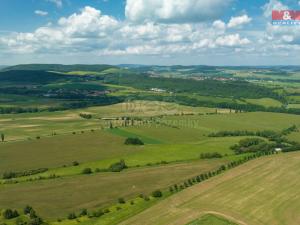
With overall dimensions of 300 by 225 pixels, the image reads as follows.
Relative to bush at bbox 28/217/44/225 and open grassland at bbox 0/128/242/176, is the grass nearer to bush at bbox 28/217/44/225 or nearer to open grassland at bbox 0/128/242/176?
bush at bbox 28/217/44/225

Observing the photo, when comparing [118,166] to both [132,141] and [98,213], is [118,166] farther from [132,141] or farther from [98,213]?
[132,141]

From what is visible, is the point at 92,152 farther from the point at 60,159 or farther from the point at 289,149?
the point at 289,149

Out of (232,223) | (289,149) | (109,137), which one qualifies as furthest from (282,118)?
(232,223)

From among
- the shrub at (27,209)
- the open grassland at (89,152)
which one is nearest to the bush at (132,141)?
the open grassland at (89,152)

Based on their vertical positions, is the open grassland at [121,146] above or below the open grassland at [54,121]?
above

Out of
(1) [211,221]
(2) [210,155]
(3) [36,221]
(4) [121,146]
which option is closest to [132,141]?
(4) [121,146]

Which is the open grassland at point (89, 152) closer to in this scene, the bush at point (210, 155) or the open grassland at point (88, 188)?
the bush at point (210, 155)

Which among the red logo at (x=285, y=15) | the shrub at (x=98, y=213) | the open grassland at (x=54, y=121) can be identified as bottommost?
the open grassland at (x=54, y=121)

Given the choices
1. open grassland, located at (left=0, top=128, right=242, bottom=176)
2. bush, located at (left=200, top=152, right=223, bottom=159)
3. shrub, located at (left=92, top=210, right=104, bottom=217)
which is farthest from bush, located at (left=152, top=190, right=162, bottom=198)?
bush, located at (left=200, top=152, right=223, bottom=159)
